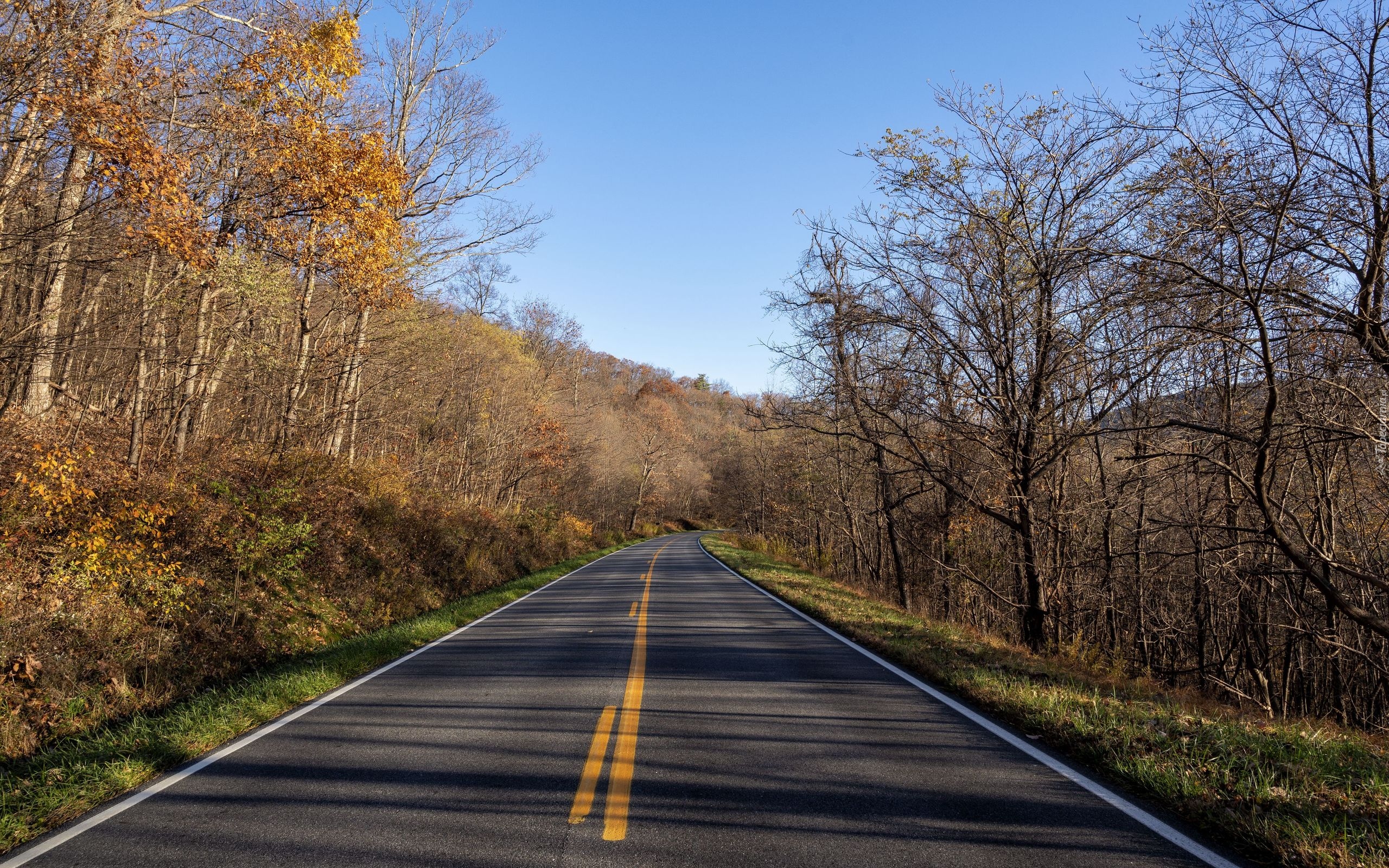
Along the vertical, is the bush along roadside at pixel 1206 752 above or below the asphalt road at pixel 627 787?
above

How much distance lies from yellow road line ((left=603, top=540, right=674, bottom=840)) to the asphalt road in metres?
0.02

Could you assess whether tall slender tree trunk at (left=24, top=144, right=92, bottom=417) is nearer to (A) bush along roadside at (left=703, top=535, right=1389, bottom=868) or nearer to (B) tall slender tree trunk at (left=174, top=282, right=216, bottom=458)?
(B) tall slender tree trunk at (left=174, top=282, right=216, bottom=458)

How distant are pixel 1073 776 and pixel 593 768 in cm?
300

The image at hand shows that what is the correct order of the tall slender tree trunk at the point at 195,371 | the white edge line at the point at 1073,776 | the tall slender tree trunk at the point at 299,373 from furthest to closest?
1. the tall slender tree trunk at the point at 299,373
2. the tall slender tree trunk at the point at 195,371
3. the white edge line at the point at 1073,776

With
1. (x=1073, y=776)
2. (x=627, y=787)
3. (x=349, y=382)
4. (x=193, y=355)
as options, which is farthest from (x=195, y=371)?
(x=1073, y=776)

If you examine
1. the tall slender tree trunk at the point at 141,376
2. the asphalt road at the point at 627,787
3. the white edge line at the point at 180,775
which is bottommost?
the white edge line at the point at 180,775

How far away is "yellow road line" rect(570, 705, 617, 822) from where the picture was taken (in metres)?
3.54

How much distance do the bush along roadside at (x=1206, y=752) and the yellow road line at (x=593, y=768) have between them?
320 centimetres

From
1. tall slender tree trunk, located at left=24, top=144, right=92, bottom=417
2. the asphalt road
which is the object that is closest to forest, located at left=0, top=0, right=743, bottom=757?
tall slender tree trunk, located at left=24, top=144, right=92, bottom=417

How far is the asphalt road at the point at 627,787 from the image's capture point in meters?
3.13

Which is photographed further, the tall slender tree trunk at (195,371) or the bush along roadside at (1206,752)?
the tall slender tree trunk at (195,371)

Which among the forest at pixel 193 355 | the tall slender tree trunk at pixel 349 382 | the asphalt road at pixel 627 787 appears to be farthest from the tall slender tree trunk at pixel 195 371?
the asphalt road at pixel 627 787

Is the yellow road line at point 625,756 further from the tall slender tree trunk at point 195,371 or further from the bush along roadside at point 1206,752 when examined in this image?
the tall slender tree trunk at point 195,371

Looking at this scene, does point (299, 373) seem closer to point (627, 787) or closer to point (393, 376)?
point (393, 376)
